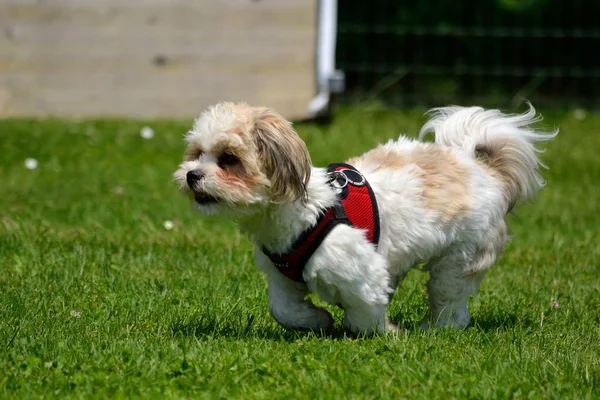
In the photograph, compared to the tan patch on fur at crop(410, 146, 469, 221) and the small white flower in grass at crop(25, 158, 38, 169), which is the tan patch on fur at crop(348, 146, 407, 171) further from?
the small white flower in grass at crop(25, 158, 38, 169)

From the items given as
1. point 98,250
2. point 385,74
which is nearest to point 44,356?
point 98,250

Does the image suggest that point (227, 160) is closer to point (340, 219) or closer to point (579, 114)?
point (340, 219)

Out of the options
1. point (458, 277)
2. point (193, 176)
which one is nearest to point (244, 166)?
point (193, 176)

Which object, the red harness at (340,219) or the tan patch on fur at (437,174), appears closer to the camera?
the red harness at (340,219)

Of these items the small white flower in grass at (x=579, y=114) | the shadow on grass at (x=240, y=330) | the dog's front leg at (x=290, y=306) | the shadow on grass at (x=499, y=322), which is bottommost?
the small white flower in grass at (x=579, y=114)

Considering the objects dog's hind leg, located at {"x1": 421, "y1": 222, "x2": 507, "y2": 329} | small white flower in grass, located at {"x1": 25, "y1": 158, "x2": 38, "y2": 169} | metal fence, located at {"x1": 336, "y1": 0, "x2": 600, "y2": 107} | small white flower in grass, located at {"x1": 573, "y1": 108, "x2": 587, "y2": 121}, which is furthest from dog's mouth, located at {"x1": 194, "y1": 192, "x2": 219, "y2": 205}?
small white flower in grass, located at {"x1": 573, "y1": 108, "x2": 587, "y2": 121}

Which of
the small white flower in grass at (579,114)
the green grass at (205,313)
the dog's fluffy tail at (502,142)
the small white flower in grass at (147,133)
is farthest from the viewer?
the small white flower in grass at (579,114)

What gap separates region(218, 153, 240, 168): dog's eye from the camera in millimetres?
4383

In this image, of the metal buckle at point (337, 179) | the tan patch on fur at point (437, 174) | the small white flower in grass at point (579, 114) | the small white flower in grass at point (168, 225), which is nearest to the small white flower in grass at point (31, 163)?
the small white flower in grass at point (168, 225)

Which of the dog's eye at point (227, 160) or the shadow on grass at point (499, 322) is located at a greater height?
the dog's eye at point (227, 160)

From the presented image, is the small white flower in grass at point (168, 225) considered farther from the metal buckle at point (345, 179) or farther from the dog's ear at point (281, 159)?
the dog's ear at point (281, 159)

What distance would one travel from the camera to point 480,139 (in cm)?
521

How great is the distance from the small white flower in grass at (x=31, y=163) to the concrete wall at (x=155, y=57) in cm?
167

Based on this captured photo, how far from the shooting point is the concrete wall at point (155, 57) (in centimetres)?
1084
